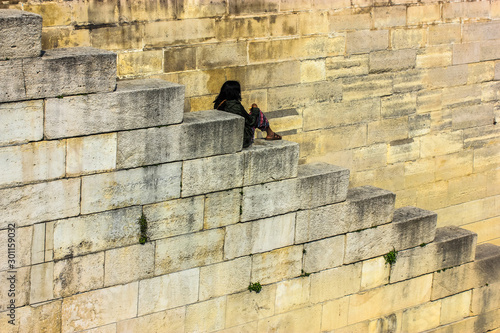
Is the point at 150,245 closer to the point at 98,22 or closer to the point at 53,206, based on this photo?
the point at 53,206

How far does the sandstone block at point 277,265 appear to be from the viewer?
10242 mm

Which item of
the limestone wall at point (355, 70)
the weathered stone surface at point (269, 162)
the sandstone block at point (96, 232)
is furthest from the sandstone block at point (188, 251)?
the limestone wall at point (355, 70)

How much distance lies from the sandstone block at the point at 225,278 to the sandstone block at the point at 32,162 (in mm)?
2338

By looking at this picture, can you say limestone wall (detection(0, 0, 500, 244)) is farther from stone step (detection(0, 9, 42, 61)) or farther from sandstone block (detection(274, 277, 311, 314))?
sandstone block (detection(274, 277, 311, 314))

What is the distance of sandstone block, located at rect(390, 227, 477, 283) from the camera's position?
1155 centimetres

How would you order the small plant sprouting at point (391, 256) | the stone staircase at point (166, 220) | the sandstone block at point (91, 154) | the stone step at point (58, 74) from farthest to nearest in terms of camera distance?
the small plant sprouting at point (391, 256) < the sandstone block at point (91, 154) < the stone staircase at point (166, 220) < the stone step at point (58, 74)

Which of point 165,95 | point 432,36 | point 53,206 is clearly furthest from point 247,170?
point 432,36

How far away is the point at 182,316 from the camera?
9.80 meters

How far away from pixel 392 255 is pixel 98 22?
5.21 meters

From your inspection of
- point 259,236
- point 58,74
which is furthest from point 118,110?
point 259,236

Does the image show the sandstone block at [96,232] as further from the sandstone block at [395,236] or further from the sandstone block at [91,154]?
the sandstone block at [395,236]

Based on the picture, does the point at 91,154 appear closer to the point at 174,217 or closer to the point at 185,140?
the point at 185,140

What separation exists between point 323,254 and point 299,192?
1.04m

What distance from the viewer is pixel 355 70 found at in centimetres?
1229
